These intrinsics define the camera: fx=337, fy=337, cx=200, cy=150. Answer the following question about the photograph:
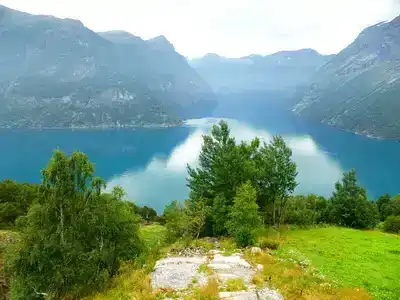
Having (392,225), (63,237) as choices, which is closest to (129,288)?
(63,237)

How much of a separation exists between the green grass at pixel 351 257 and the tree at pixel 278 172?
633 cm

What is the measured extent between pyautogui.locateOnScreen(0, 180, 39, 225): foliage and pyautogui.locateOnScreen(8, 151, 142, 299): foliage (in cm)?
4069

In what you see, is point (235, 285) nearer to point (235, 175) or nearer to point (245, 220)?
point (245, 220)

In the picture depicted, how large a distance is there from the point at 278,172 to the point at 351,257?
59.5 feet

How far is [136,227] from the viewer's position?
3100cm

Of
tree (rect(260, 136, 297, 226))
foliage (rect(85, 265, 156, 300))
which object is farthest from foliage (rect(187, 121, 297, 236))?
foliage (rect(85, 265, 156, 300))

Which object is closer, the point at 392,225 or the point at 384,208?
the point at 392,225

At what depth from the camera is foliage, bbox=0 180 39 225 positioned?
6353 cm

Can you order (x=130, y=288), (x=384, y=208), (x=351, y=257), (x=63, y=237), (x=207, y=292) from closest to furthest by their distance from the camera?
(x=207, y=292) < (x=130, y=288) < (x=63, y=237) < (x=351, y=257) < (x=384, y=208)

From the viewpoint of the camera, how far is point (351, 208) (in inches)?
2247

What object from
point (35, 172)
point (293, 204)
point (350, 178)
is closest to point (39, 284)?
point (293, 204)

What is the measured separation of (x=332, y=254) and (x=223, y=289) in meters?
15.0

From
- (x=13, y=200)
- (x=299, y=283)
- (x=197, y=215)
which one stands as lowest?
(x=13, y=200)

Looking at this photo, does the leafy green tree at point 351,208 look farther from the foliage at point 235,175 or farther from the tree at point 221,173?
the tree at point 221,173
